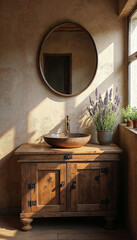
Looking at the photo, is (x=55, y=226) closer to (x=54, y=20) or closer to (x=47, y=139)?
(x=47, y=139)

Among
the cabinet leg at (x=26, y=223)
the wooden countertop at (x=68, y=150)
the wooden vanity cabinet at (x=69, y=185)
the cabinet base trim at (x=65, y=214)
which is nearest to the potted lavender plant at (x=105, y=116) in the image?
the wooden countertop at (x=68, y=150)

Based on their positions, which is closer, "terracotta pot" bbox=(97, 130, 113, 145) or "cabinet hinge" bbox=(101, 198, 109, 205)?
"cabinet hinge" bbox=(101, 198, 109, 205)

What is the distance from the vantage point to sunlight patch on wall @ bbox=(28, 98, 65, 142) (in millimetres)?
3824

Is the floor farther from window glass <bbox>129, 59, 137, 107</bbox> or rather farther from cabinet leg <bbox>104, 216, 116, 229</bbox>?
window glass <bbox>129, 59, 137, 107</bbox>

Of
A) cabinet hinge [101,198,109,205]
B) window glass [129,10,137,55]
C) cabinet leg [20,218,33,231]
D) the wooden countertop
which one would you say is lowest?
cabinet leg [20,218,33,231]

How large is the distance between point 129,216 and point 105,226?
32 centimetres

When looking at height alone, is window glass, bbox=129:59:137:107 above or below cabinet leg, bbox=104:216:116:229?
above

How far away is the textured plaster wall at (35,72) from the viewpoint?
12.3 feet

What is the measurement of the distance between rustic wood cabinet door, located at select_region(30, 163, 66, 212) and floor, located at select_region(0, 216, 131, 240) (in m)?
0.26

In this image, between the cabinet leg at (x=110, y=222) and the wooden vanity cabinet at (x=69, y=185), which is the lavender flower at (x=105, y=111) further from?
the cabinet leg at (x=110, y=222)

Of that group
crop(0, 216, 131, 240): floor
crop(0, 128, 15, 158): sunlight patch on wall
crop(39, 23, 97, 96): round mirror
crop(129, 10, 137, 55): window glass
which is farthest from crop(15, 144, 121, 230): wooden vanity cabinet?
crop(129, 10, 137, 55): window glass

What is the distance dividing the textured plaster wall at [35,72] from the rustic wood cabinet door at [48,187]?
598 millimetres

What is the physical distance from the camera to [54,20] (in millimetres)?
3764

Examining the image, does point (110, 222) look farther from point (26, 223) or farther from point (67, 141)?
point (67, 141)
